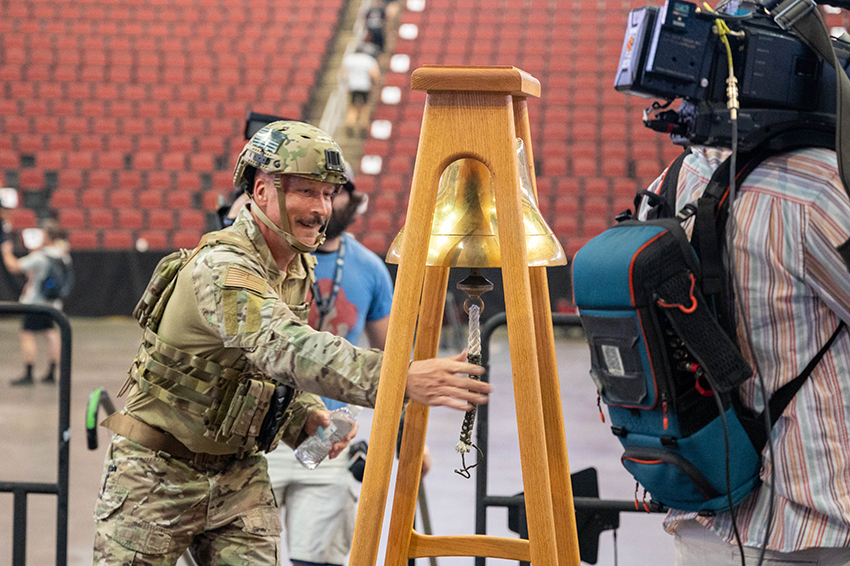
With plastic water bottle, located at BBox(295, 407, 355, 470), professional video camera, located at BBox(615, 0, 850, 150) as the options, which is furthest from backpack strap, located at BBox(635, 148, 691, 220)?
plastic water bottle, located at BBox(295, 407, 355, 470)

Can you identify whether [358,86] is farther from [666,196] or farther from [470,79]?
[470,79]

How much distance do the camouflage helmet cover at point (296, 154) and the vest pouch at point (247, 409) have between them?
1.63 feet

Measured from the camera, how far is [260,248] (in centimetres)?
203

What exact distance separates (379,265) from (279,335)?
146 centimetres

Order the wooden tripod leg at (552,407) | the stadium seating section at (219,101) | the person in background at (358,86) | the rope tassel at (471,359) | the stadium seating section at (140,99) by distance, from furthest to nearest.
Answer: the person in background at (358,86) → the stadium seating section at (140,99) → the stadium seating section at (219,101) → the wooden tripod leg at (552,407) → the rope tassel at (471,359)

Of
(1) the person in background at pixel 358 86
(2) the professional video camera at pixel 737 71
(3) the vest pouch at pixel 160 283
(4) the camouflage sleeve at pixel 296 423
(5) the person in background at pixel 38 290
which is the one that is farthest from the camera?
(1) the person in background at pixel 358 86

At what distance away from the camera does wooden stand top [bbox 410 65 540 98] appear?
1467 millimetres

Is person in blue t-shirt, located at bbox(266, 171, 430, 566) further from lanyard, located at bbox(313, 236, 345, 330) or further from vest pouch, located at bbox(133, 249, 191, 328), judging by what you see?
vest pouch, located at bbox(133, 249, 191, 328)

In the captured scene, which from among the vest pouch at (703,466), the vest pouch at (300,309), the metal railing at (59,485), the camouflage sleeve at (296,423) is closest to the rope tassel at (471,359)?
the vest pouch at (703,466)

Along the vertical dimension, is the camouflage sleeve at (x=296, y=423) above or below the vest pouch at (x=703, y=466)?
below

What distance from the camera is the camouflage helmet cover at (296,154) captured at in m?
1.94

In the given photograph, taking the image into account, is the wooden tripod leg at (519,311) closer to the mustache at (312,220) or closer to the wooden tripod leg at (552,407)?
the wooden tripod leg at (552,407)

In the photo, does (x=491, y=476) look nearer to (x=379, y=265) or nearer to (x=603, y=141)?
(x=379, y=265)

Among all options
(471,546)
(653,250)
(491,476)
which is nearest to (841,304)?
(653,250)
